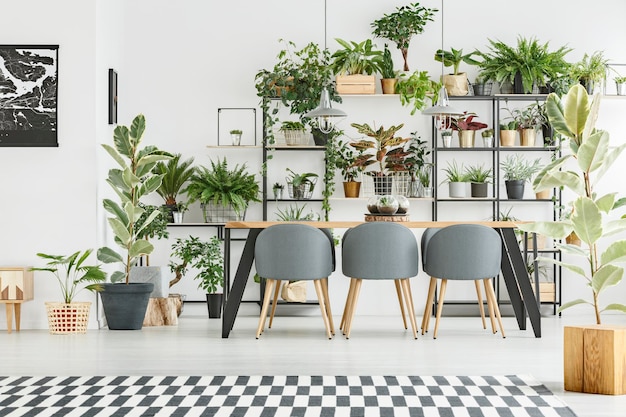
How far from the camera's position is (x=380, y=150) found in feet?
23.7

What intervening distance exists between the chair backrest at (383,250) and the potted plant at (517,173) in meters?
2.01

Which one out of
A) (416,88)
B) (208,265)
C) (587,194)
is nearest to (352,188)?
(416,88)

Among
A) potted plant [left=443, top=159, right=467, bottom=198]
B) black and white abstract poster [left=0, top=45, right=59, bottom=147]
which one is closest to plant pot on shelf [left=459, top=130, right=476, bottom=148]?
potted plant [left=443, top=159, right=467, bottom=198]

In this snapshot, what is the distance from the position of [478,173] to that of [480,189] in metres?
0.16

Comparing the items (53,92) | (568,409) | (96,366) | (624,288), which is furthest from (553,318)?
(53,92)

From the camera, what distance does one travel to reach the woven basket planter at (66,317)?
6.08 metres

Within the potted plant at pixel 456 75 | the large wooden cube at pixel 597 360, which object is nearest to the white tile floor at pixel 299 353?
the large wooden cube at pixel 597 360

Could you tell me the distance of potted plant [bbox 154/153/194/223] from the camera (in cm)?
726

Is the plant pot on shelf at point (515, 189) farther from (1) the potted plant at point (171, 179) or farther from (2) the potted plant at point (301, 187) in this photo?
(1) the potted plant at point (171, 179)

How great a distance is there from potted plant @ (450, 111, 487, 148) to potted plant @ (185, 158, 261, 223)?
1890 millimetres

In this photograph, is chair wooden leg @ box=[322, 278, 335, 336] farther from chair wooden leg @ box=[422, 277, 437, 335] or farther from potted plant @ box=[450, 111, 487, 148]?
potted plant @ box=[450, 111, 487, 148]

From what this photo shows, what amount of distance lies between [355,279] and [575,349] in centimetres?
215

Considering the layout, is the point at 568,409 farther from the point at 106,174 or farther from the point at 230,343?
the point at 106,174

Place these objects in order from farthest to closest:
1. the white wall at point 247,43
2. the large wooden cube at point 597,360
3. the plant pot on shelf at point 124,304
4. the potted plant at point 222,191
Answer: the white wall at point 247,43
the potted plant at point 222,191
the plant pot on shelf at point 124,304
the large wooden cube at point 597,360
